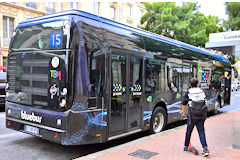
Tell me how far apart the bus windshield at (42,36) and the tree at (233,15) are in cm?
2109

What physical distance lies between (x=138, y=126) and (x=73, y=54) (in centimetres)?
288

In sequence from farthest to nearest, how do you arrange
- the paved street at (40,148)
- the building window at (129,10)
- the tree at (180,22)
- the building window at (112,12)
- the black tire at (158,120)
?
the building window at (129,10), the building window at (112,12), the tree at (180,22), the black tire at (158,120), the paved street at (40,148)

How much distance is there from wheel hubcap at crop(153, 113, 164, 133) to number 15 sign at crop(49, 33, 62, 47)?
13.2 ft

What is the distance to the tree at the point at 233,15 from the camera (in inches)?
859

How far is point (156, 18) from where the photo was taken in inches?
1052

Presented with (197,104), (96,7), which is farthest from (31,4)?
(197,104)

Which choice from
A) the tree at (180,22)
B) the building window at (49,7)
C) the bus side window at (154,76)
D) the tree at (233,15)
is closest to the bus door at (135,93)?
the bus side window at (154,76)

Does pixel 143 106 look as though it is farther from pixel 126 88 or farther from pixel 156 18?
pixel 156 18

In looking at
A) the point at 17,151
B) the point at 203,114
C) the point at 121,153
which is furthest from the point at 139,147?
the point at 17,151

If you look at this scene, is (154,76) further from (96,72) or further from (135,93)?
(96,72)

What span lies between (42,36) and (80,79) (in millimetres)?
1430

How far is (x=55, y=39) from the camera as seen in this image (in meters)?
4.89

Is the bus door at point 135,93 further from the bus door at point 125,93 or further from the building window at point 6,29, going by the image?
the building window at point 6,29

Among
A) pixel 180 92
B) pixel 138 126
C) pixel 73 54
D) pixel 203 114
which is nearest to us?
pixel 73 54
